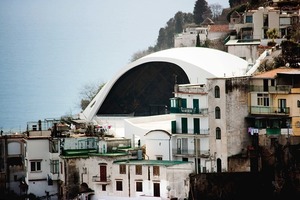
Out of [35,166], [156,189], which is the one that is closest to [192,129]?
[156,189]

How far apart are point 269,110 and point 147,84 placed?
1784 centimetres

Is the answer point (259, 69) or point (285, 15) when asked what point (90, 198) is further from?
point (285, 15)

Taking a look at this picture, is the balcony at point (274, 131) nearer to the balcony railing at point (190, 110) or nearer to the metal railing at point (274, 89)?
the metal railing at point (274, 89)

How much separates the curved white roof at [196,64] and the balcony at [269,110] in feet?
32.4

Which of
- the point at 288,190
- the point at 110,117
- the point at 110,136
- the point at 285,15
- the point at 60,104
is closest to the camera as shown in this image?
the point at 288,190

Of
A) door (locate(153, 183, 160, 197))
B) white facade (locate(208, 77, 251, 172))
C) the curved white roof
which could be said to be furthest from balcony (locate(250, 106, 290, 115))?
the curved white roof

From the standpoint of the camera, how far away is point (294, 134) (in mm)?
58469

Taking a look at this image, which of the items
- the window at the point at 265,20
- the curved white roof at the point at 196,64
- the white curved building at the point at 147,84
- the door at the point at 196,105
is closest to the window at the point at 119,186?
the door at the point at 196,105

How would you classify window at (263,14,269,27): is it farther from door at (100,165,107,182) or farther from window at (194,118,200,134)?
door at (100,165,107,182)

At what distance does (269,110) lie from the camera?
2331 inches

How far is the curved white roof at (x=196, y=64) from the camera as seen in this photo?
71.4 meters

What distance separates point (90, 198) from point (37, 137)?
549 centimetres

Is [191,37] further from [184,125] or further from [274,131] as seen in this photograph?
[274,131]

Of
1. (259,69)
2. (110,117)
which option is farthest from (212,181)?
(110,117)
